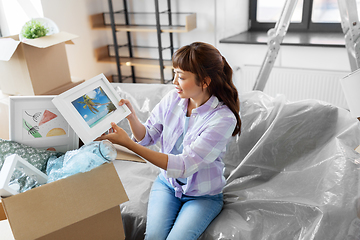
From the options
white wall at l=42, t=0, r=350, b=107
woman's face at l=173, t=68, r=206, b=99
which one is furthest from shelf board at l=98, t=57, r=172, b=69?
woman's face at l=173, t=68, r=206, b=99

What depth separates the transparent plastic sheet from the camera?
3.76 ft

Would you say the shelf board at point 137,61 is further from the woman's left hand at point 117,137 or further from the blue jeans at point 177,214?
the woman's left hand at point 117,137

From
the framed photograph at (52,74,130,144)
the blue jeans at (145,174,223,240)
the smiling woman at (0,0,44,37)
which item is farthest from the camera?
the smiling woman at (0,0,44,37)

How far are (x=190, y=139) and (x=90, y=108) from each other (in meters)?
0.40

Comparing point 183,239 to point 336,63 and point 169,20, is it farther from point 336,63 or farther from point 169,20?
point 169,20

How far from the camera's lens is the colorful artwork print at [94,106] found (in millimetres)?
982

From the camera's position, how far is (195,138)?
1207mm

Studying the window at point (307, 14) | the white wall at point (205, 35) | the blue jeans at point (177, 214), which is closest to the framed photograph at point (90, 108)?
the blue jeans at point (177, 214)

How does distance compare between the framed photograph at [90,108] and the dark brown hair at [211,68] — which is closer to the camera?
the framed photograph at [90,108]

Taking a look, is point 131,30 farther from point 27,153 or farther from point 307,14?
point 27,153

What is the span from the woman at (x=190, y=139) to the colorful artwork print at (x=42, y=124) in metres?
0.17

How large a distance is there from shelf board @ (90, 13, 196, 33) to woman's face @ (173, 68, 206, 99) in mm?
1795

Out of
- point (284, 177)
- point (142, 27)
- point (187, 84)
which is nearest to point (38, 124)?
point (187, 84)

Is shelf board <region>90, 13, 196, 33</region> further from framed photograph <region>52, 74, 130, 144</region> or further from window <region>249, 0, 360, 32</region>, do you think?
framed photograph <region>52, 74, 130, 144</region>
